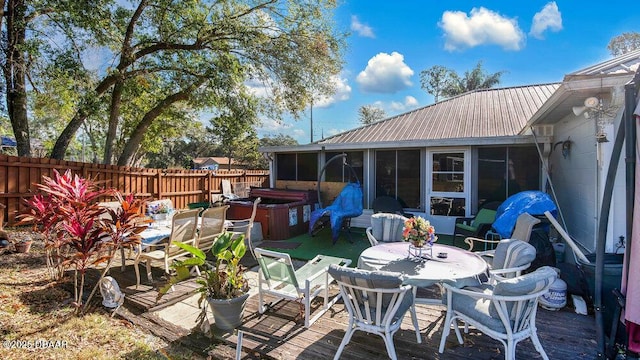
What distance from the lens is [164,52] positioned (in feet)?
34.2

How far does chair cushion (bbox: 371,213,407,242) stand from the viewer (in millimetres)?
4703

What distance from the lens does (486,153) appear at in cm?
706

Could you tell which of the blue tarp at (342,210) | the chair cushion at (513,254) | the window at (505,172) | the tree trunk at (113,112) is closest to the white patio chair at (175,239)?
the blue tarp at (342,210)

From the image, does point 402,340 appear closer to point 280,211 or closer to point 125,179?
point 280,211

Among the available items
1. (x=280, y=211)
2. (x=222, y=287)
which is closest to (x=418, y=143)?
(x=280, y=211)

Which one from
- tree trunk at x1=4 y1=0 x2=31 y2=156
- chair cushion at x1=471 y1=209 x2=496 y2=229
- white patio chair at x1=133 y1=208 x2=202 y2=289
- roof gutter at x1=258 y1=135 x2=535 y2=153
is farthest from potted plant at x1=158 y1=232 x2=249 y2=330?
tree trunk at x1=4 y1=0 x2=31 y2=156

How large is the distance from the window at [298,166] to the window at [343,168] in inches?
16.5

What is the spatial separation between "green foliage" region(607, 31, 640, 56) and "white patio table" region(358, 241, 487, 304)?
21088 millimetres

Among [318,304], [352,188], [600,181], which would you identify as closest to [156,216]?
[318,304]

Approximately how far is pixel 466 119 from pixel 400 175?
2.74m

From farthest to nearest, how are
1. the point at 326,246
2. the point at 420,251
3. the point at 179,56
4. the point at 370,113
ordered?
1. the point at 370,113
2. the point at 179,56
3. the point at 326,246
4. the point at 420,251

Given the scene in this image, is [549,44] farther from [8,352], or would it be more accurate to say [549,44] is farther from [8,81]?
[8,81]

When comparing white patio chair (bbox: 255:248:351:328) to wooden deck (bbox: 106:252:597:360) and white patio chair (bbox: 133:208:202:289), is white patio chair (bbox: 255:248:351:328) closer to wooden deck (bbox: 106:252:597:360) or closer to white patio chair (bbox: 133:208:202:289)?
wooden deck (bbox: 106:252:597:360)

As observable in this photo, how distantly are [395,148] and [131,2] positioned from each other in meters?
8.92
